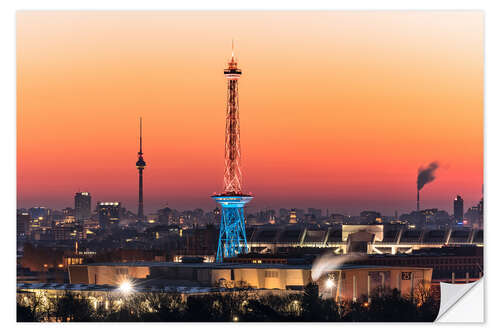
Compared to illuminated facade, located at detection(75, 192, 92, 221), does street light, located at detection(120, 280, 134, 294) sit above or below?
below

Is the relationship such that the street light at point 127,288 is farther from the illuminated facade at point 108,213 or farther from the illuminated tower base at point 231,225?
the illuminated tower base at point 231,225

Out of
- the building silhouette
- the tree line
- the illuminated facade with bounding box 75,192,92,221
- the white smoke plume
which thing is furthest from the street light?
the building silhouette

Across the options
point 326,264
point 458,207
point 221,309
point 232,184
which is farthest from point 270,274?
point 221,309

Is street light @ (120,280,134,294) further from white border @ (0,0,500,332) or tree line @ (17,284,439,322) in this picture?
white border @ (0,0,500,332)

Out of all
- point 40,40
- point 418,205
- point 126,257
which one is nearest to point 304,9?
point 40,40
